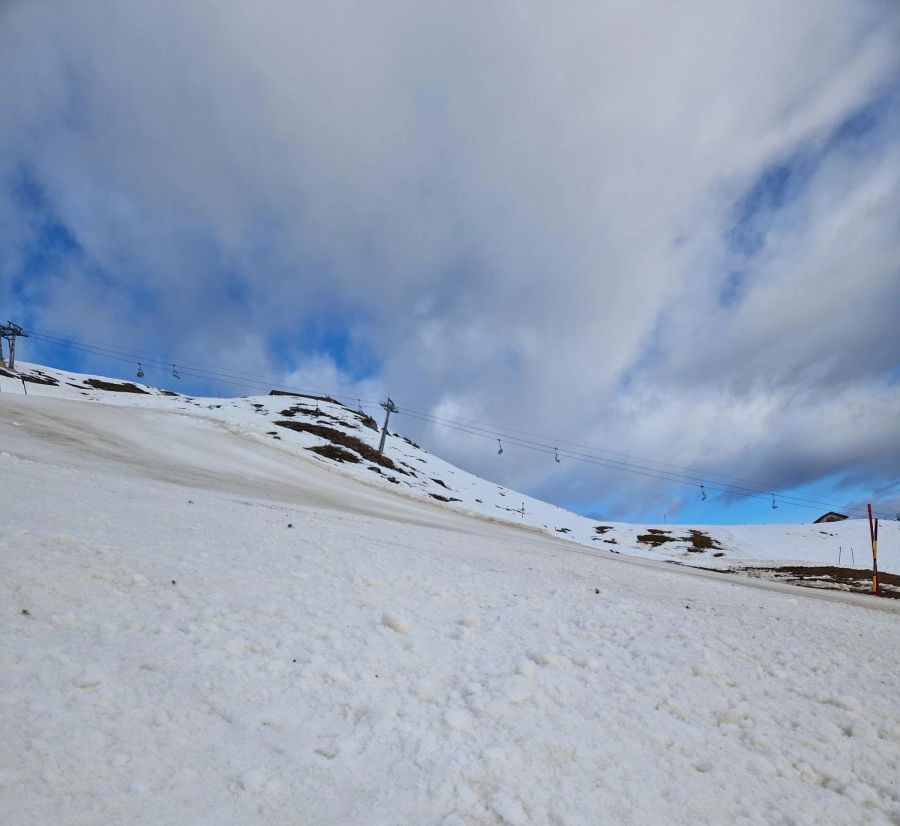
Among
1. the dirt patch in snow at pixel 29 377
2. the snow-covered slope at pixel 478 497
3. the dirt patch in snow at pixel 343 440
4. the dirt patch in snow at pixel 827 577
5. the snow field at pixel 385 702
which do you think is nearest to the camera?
the snow field at pixel 385 702

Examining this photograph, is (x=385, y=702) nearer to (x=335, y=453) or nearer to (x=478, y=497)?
(x=335, y=453)

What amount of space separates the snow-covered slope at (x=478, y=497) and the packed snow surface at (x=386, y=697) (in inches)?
1152

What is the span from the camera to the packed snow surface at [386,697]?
115 inches

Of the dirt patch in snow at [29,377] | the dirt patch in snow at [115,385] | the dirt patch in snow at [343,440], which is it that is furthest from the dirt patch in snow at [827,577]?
the dirt patch in snow at [115,385]

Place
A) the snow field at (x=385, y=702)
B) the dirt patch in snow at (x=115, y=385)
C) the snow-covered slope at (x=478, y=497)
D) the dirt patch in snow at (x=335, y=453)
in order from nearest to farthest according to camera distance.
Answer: the snow field at (x=385, y=702)
the snow-covered slope at (x=478, y=497)
the dirt patch in snow at (x=335, y=453)
the dirt patch in snow at (x=115, y=385)

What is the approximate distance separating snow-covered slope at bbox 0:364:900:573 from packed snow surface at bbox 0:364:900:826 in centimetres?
2926

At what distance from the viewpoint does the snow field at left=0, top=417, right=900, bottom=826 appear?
9.53 ft

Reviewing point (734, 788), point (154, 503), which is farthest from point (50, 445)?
point (734, 788)

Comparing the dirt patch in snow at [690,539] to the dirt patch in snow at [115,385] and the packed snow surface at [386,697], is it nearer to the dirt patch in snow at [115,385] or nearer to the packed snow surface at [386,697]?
the packed snow surface at [386,697]

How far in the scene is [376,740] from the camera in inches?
136

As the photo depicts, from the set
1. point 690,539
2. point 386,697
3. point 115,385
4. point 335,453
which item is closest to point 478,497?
point 690,539

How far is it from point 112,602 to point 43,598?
577 mm

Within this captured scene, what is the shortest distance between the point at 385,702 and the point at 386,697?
8cm

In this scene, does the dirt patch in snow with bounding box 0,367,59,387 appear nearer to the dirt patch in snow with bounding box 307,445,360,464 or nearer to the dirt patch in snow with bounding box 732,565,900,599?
the dirt patch in snow with bounding box 307,445,360,464
